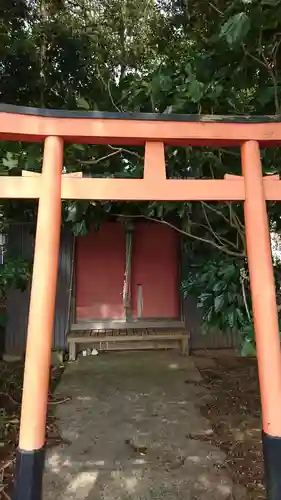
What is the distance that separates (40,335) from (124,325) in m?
4.20

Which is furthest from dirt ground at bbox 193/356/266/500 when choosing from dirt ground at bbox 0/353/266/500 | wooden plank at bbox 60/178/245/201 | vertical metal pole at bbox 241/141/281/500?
wooden plank at bbox 60/178/245/201

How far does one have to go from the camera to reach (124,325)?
618cm

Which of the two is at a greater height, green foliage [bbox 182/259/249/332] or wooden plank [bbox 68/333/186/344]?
green foliage [bbox 182/259/249/332]

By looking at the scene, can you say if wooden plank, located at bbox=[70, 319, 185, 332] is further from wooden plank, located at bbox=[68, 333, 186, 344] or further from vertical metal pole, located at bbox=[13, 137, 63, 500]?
vertical metal pole, located at bbox=[13, 137, 63, 500]

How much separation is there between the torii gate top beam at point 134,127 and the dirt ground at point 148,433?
2.11 metres

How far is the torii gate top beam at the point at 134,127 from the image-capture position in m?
2.15

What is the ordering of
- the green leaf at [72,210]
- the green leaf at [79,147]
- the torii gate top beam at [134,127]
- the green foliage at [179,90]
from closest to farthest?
1. the torii gate top beam at [134,127]
2. the green foliage at [179,90]
3. the green leaf at [79,147]
4. the green leaf at [72,210]

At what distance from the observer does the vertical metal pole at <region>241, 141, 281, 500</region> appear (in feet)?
6.51

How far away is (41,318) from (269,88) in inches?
90.9

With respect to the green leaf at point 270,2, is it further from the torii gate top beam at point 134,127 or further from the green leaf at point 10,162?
the green leaf at point 10,162

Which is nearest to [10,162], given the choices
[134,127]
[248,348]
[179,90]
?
[179,90]

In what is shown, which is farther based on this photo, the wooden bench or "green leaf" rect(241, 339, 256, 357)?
the wooden bench

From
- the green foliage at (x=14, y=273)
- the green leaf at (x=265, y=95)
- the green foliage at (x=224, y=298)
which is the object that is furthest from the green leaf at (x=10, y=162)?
the green leaf at (x=265, y=95)

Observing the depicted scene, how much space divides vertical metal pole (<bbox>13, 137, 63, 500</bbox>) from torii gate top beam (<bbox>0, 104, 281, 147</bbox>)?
0.31ft
